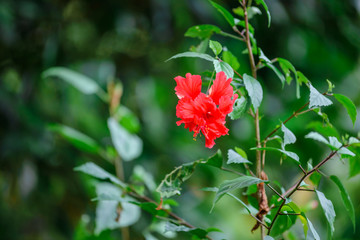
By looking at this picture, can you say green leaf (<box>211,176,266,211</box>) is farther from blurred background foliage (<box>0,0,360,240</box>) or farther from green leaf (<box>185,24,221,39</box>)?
blurred background foliage (<box>0,0,360,240</box>)

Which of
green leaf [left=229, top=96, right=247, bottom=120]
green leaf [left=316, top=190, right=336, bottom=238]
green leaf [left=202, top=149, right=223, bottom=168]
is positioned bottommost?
green leaf [left=202, top=149, right=223, bottom=168]

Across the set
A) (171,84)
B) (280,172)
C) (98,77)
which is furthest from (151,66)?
(280,172)

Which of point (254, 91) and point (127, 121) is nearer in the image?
point (254, 91)

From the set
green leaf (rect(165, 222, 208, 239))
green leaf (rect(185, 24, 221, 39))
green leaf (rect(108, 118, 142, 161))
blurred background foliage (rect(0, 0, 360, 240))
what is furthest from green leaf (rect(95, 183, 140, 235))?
blurred background foliage (rect(0, 0, 360, 240))

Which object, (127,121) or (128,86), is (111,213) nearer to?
(127,121)

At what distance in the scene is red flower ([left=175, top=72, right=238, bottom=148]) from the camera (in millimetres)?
392

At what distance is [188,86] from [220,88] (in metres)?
0.04

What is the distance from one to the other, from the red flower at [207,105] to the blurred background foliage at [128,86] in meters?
0.91

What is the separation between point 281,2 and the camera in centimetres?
147

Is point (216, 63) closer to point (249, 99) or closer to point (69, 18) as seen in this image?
point (249, 99)

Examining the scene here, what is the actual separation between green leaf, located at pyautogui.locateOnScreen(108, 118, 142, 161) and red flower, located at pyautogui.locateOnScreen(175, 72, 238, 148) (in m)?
0.43

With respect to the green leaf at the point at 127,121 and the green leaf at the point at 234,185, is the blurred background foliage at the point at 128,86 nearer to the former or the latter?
the green leaf at the point at 127,121

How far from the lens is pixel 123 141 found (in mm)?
841

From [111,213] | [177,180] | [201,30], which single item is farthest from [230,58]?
[111,213]
